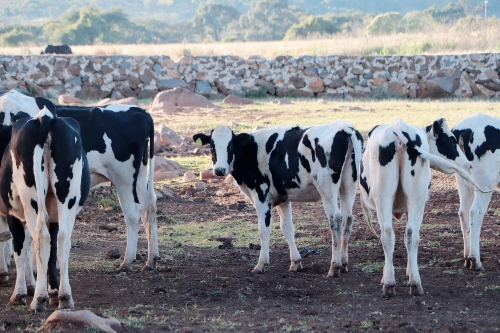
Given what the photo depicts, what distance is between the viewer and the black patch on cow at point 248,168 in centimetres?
931

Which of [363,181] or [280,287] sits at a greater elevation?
[363,181]

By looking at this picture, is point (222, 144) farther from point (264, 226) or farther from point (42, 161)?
point (42, 161)

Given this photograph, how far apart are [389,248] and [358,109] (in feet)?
50.9

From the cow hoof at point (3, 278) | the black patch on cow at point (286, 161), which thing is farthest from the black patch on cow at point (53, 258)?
the black patch on cow at point (286, 161)

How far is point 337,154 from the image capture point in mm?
8602

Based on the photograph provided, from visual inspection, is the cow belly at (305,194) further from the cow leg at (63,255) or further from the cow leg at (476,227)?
the cow leg at (63,255)

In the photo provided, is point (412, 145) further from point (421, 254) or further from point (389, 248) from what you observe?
point (421, 254)

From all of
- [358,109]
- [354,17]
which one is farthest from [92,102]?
[354,17]

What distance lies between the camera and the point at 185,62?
29250 mm

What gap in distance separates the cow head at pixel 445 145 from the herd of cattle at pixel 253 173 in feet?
0.04

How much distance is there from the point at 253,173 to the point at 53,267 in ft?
9.80

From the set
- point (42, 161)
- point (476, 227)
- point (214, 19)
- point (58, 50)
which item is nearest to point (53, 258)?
point (42, 161)

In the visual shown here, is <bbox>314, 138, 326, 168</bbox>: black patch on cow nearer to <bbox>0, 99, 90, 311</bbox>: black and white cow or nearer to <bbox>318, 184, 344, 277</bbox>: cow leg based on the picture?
<bbox>318, 184, 344, 277</bbox>: cow leg

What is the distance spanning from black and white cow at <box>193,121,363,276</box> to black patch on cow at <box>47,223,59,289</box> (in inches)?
97.2
